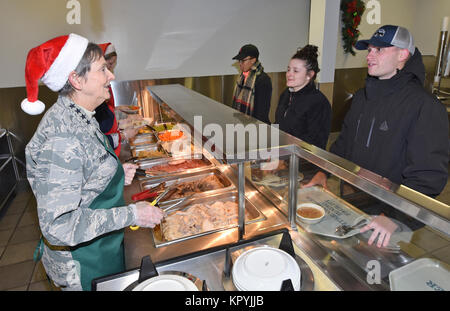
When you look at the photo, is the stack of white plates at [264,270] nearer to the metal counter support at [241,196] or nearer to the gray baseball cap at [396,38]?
the metal counter support at [241,196]

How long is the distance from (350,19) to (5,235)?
20.2 ft

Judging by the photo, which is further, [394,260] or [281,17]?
[281,17]

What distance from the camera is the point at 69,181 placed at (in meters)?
1.07

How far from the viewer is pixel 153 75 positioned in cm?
480

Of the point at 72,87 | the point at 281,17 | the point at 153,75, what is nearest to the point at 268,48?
the point at 281,17

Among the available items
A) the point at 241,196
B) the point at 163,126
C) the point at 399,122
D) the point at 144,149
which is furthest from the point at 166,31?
the point at 241,196

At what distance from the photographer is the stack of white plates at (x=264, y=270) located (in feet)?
2.92

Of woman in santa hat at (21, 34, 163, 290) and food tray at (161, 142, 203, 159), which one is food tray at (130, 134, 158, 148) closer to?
food tray at (161, 142, 203, 159)

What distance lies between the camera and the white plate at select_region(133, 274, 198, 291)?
917mm

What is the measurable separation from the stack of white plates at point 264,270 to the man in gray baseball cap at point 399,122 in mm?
469

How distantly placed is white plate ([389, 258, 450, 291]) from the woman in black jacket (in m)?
1.49

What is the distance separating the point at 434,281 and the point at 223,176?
1380mm
